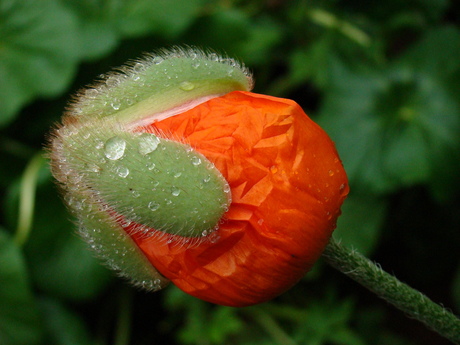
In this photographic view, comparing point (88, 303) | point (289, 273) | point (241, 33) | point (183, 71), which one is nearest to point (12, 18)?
point (241, 33)

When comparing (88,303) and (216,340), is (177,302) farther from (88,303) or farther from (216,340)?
(88,303)

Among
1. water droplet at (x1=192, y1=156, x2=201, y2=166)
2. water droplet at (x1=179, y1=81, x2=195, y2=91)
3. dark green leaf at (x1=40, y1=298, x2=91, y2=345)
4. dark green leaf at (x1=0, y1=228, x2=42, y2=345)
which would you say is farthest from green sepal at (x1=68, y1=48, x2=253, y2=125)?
dark green leaf at (x1=40, y1=298, x2=91, y2=345)

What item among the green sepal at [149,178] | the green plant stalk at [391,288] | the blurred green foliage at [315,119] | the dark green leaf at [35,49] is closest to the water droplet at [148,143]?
the green sepal at [149,178]

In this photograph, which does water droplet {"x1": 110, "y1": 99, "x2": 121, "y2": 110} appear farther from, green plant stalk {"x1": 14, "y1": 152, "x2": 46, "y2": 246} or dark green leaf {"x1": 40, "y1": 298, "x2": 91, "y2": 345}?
dark green leaf {"x1": 40, "y1": 298, "x2": 91, "y2": 345}

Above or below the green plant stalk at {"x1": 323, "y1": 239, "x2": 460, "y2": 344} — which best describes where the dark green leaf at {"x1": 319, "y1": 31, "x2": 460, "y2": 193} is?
below

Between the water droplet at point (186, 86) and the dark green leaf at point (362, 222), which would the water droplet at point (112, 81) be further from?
the dark green leaf at point (362, 222)

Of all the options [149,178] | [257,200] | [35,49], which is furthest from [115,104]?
[35,49]

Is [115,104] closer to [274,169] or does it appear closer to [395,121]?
[274,169]

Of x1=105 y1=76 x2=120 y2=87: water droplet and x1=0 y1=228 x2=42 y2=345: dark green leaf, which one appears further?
x1=0 y1=228 x2=42 y2=345: dark green leaf
